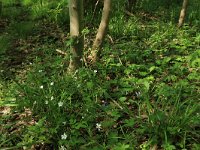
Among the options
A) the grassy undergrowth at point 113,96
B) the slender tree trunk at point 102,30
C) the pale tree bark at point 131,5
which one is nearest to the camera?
the grassy undergrowth at point 113,96

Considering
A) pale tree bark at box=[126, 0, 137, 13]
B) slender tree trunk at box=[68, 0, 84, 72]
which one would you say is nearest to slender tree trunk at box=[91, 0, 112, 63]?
slender tree trunk at box=[68, 0, 84, 72]

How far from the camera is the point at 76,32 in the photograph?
12.8ft

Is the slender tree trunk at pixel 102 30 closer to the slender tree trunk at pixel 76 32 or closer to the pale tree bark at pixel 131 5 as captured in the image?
the slender tree trunk at pixel 76 32

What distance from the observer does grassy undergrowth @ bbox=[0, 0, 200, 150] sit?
277 cm

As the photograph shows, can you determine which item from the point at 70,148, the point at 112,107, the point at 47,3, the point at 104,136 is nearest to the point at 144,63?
the point at 112,107

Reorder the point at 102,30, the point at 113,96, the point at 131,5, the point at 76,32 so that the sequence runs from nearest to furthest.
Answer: the point at 113,96 → the point at 76,32 → the point at 102,30 → the point at 131,5

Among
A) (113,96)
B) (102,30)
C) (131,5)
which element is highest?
(131,5)

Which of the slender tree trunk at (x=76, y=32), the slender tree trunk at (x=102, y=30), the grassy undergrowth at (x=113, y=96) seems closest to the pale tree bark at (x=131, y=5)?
the grassy undergrowth at (x=113, y=96)

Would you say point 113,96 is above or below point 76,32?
below

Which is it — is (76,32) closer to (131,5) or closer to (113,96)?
(113,96)

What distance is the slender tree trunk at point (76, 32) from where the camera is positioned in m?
3.75

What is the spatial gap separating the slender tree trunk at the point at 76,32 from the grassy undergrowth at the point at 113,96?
16 cm

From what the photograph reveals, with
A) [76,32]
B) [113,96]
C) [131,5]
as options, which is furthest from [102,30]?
[131,5]

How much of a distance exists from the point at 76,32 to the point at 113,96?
3.19ft
